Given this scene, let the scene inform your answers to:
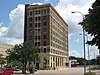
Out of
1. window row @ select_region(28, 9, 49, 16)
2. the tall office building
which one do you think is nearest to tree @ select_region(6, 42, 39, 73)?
the tall office building

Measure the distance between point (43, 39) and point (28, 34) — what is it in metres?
10.00

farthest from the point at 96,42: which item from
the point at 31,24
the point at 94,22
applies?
the point at 31,24

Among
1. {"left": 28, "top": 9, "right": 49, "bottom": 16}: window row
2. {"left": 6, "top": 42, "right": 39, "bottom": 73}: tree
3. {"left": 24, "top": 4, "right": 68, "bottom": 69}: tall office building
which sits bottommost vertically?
{"left": 6, "top": 42, "right": 39, "bottom": 73}: tree

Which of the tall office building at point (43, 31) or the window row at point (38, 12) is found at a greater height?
the window row at point (38, 12)

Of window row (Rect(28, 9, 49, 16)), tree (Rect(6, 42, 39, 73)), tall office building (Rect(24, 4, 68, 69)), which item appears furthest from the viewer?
window row (Rect(28, 9, 49, 16))

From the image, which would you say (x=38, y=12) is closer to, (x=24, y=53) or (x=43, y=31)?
(x=43, y=31)

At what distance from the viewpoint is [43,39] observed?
426ft

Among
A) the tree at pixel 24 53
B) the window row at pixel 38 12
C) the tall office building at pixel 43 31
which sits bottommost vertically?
the tree at pixel 24 53

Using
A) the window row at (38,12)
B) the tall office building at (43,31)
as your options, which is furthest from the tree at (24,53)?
the window row at (38,12)

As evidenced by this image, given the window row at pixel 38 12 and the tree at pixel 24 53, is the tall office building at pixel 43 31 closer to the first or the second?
the window row at pixel 38 12

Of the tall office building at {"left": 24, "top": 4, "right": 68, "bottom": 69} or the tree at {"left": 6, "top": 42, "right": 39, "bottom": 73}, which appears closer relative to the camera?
the tree at {"left": 6, "top": 42, "right": 39, "bottom": 73}

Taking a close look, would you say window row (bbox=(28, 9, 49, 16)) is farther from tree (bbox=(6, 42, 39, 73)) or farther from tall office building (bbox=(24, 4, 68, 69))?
tree (bbox=(6, 42, 39, 73))

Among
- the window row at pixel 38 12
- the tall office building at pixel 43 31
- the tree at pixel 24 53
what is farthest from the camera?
the window row at pixel 38 12

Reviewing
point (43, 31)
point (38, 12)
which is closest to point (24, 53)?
point (43, 31)
